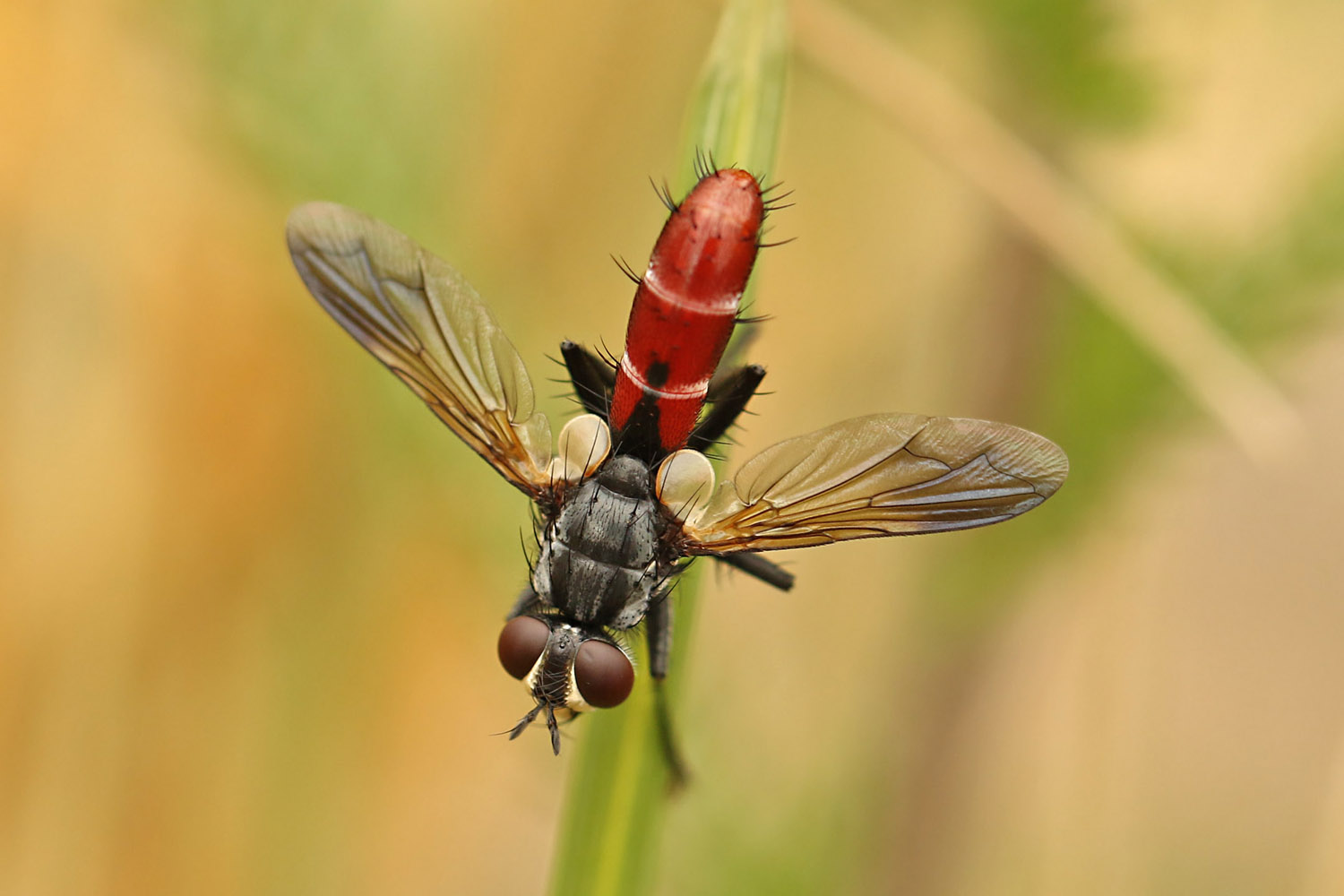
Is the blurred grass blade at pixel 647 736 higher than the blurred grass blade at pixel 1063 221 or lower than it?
lower

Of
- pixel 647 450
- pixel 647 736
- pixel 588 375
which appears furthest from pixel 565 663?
pixel 588 375

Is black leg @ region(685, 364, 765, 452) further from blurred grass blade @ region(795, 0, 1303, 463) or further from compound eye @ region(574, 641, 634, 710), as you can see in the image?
blurred grass blade @ region(795, 0, 1303, 463)

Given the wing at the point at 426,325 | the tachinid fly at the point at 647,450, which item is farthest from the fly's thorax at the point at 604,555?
the wing at the point at 426,325

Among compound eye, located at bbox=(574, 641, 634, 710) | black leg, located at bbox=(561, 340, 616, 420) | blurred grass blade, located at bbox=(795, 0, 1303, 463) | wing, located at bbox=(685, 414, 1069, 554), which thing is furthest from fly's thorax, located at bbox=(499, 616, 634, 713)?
blurred grass blade, located at bbox=(795, 0, 1303, 463)

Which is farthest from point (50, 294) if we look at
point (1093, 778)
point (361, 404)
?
point (1093, 778)

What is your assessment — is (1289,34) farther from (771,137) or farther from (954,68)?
(771,137)

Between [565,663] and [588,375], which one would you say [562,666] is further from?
[588,375]

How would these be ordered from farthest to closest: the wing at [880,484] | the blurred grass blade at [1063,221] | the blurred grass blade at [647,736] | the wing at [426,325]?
the blurred grass blade at [1063,221]
the wing at [426,325]
the wing at [880,484]
the blurred grass blade at [647,736]

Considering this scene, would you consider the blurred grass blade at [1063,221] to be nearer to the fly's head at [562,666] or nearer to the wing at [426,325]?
the wing at [426,325]
